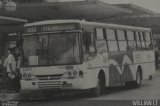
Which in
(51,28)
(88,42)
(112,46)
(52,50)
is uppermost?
(51,28)

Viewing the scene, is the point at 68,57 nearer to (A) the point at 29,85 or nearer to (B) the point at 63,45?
(B) the point at 63,45

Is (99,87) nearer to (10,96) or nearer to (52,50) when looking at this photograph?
(52,50)

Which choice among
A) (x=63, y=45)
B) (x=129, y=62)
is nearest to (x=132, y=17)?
(x=129, y=62)

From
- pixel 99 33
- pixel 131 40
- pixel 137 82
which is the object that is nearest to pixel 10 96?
pixel 99 33

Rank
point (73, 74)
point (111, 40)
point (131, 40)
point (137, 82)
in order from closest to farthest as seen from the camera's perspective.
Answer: point (73, 74)
point (111, 40)
point (131, 40)
point (137, 82)

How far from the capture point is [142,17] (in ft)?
126

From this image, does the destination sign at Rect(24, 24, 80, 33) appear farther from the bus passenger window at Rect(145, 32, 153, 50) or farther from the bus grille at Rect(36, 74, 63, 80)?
the bus passenger window at Rect(145, 32, 153, 50)

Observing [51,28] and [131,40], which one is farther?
[131,40]

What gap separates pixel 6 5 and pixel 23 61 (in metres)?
5.01

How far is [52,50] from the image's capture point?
19.2 m

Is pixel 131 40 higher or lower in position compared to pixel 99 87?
higher

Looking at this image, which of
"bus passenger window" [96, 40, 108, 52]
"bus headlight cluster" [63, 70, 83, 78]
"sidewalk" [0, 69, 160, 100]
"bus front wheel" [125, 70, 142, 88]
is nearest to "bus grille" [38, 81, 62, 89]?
"bus headlight cluster" [63, 70, 83, 78]

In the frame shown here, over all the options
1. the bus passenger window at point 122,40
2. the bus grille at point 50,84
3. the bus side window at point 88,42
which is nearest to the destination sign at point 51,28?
the bus side window at point 88,42

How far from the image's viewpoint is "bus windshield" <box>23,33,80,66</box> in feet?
62.1
